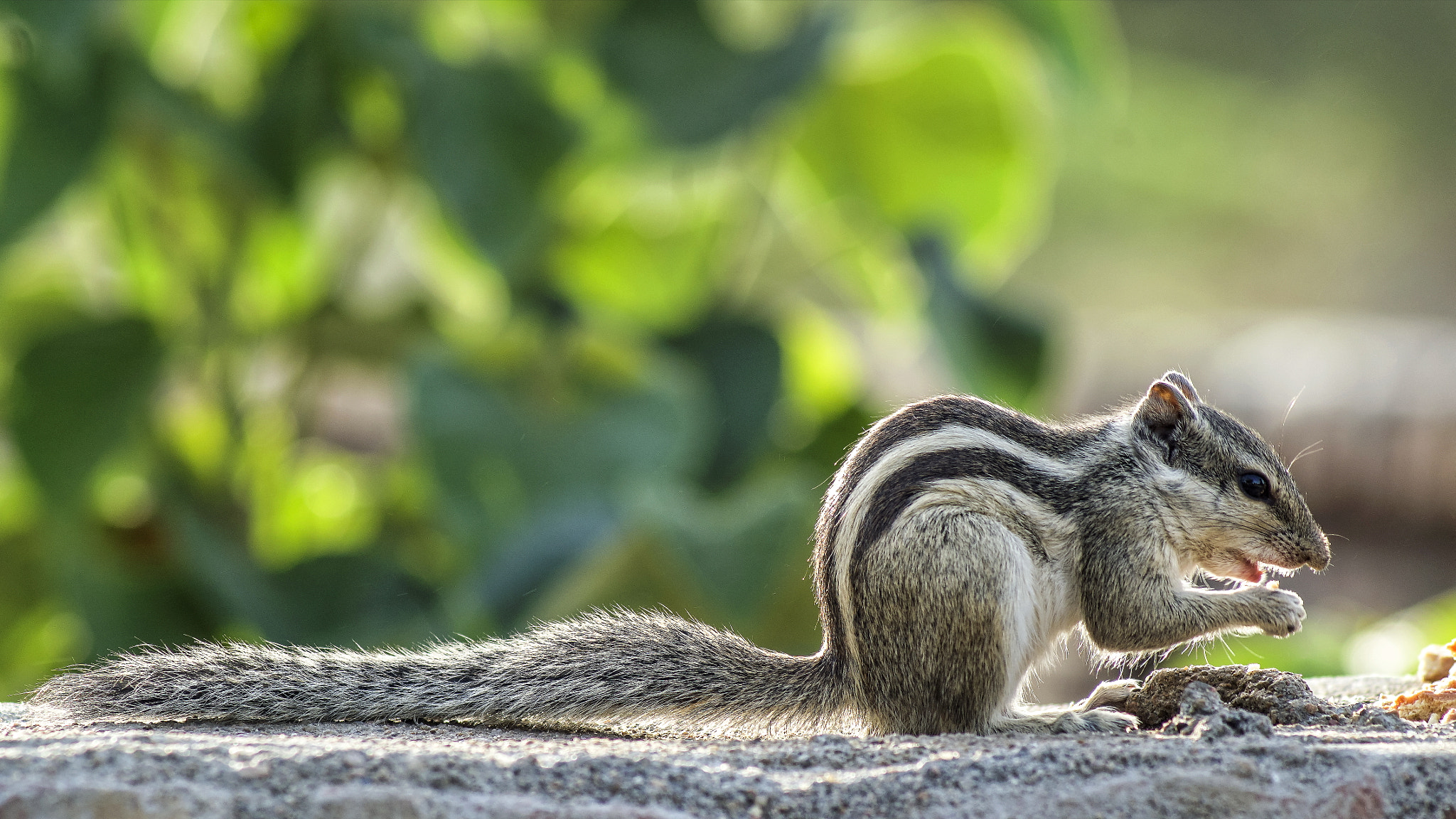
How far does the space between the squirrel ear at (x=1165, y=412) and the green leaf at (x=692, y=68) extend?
156 cm

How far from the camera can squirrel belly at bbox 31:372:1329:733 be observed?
206 centimetres

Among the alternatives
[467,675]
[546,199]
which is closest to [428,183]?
[546,199]

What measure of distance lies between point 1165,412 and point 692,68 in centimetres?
189

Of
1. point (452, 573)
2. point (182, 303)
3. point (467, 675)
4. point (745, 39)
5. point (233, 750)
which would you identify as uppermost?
point (745, 39)

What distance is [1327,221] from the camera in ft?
55.4

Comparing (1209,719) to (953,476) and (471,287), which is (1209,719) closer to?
(953,476)

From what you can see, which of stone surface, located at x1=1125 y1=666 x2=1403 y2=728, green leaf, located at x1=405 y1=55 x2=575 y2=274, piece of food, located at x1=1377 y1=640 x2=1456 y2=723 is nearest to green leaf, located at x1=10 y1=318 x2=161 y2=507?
green leaf, located at x1=405 y1=55 x2=575 y2=274

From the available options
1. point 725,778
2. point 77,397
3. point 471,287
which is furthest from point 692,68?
point 725,778

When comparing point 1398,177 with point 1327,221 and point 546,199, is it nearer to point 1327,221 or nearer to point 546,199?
point 1327,221

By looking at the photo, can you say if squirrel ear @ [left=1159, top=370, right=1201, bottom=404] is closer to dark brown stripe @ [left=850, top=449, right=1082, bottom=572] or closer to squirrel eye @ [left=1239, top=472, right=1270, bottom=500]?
squirrel eye @ [left=1239, top=472, right=1270, bottom=500]

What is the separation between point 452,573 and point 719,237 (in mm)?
1325

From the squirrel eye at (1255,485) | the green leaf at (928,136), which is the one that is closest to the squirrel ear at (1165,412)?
the squirrel eye at (1255,485)

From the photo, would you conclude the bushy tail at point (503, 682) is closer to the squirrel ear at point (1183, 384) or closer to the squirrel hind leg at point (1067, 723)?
the squirrel hind leg at point (1067, 723)

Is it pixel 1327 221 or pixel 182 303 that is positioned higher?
pixel 1327 221
